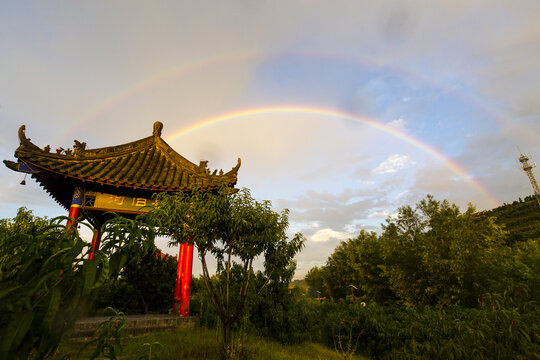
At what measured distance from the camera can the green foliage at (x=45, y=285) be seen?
83 cm

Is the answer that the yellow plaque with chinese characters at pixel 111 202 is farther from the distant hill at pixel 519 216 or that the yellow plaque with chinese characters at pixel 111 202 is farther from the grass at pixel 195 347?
the distant hill at pixel 519 216

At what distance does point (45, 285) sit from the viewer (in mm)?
953

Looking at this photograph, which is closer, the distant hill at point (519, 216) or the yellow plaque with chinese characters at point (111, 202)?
the yellow plaque with chinese characters at point (111, 202)

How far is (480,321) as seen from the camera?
3502 mm

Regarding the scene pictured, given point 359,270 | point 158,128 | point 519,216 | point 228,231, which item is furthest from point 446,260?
point 519,216

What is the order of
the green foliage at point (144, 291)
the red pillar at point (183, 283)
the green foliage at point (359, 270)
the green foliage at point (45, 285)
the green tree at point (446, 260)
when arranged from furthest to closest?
1. the green foliage at point (359, 270)
2. the green tree at point (446, 260)
3. the green foliage at point (144, 291)
4. the red pillar at point (183, 283)
5. the green foliage at point (45, 285)

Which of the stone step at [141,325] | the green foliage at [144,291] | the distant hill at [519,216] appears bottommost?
the stone step at [141,325]

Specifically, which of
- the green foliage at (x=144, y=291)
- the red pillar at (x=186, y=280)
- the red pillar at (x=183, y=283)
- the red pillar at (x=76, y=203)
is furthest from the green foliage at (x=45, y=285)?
the green foliage at (x=144, y=291)

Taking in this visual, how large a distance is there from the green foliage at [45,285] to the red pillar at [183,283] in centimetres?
812

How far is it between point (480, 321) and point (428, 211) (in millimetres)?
24991

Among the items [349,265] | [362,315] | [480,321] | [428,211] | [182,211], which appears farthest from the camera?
[349,265]

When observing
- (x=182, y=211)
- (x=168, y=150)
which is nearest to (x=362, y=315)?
(x=182, y=211)

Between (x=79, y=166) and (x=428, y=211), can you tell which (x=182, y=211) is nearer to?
(x=79, y=166)

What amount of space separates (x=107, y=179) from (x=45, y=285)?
28.1ft
